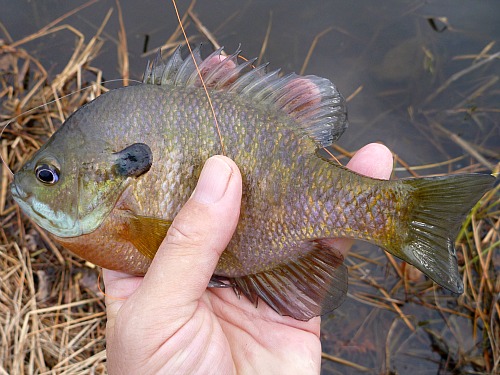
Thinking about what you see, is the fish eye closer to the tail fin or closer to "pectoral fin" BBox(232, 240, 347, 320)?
"pectoral fin" BBox(232, 240, 347, 320)

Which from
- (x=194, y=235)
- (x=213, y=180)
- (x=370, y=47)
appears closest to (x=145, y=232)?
(x=194, y=235)

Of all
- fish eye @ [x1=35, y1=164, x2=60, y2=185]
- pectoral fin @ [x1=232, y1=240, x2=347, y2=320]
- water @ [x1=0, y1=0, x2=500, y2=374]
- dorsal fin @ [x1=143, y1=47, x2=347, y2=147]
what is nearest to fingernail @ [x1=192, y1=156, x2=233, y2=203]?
dorsal fin @ [x1=143, y1=47, x2=347, y2=147]

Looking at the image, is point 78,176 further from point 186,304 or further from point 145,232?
point 186,304

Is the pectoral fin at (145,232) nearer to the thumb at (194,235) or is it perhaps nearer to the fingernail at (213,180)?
the thumb at (194,235)

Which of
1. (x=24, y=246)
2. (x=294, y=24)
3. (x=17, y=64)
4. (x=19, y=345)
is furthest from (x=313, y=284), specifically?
(x=17, y=64)

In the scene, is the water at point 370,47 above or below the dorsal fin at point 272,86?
above

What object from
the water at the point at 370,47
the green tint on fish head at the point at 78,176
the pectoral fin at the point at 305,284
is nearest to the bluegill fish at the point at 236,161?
the green tint on fish head at the point at 78,176
